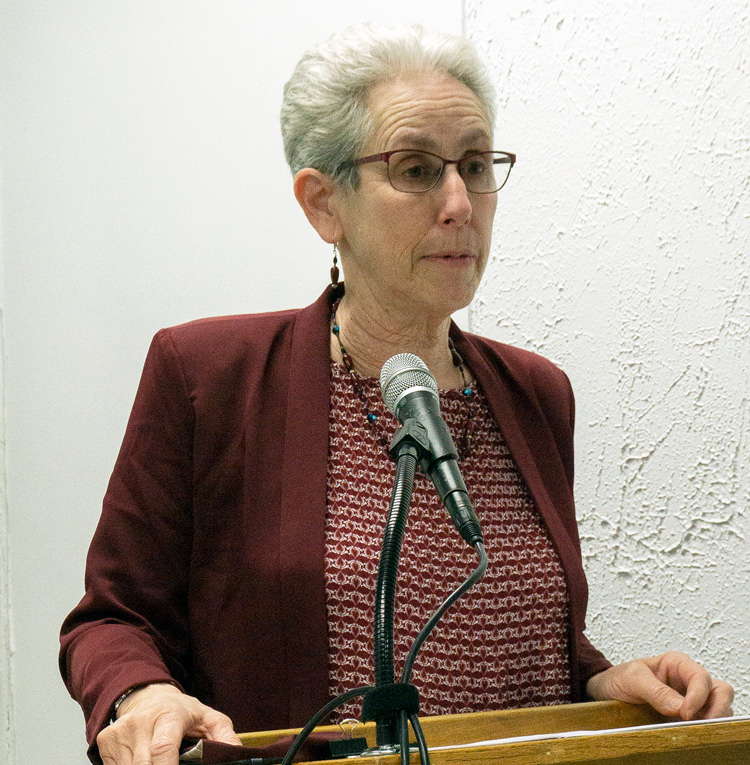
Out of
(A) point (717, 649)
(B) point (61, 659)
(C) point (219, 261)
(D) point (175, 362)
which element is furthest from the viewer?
(C) point (219, 261)

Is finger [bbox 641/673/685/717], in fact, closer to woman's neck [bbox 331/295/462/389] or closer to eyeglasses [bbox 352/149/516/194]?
woman's neck [bbox 331/295/462/389]

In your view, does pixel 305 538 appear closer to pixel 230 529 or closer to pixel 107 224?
pixel 230 529

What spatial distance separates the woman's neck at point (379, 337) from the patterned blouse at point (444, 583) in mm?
39

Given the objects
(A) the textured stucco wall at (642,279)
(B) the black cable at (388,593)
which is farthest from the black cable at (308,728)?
(A) the textured stucco wall at (642,279)

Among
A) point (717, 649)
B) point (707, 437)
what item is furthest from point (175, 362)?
point (717, 649)

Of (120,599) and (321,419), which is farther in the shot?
(321,419)

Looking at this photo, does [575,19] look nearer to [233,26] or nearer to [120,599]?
[233,26]

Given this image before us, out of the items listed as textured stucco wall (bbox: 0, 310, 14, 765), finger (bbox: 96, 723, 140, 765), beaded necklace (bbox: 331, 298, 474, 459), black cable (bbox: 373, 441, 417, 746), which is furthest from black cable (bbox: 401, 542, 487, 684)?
textured stucco wall (bbox: 0, 310, 14, 765)

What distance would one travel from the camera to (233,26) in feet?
6.98

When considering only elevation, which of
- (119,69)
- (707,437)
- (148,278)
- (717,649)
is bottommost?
(717,649)

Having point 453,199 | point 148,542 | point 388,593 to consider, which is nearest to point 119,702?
point 148,542

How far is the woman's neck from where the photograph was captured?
4.89 ft

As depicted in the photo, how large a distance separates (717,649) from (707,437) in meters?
0.42

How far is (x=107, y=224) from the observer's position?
7.06 ft
